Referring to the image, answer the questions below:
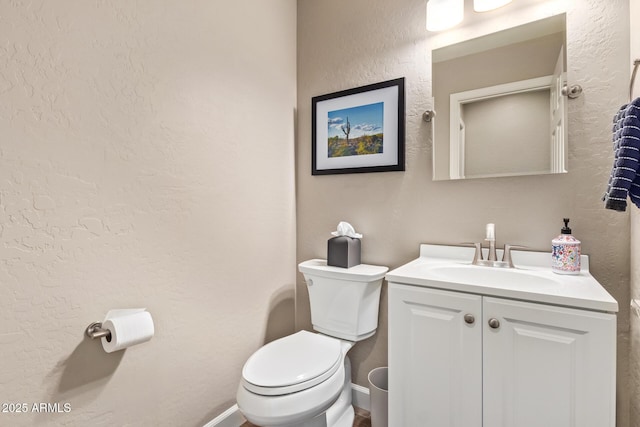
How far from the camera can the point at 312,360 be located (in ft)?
4.28

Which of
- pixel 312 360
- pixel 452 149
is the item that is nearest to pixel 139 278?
pixel 312 360

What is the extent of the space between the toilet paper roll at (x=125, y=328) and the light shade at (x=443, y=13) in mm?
1787

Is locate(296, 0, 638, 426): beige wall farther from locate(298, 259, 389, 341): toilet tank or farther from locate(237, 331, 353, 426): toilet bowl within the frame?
locate(237, 331, 353, 426): toilet bowl

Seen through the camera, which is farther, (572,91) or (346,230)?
(346,230)

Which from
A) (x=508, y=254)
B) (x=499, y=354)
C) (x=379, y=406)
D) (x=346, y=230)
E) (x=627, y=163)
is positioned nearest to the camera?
(x=627, y=163)

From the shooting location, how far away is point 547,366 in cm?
97

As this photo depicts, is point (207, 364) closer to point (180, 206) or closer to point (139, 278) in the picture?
point (139, 278)

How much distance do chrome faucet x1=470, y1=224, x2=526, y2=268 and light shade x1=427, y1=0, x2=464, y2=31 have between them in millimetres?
984

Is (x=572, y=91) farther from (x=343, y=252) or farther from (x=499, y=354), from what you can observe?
(x=343, y=252)

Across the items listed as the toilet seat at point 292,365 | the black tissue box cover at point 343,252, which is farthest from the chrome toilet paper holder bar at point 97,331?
the black tissue box cover at point 343,252

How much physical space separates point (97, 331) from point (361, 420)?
4.41ft

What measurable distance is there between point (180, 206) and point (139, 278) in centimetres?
33

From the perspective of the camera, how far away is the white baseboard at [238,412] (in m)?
1.50

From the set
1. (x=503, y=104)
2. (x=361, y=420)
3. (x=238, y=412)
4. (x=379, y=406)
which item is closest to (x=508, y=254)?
(x=503, y=104)
